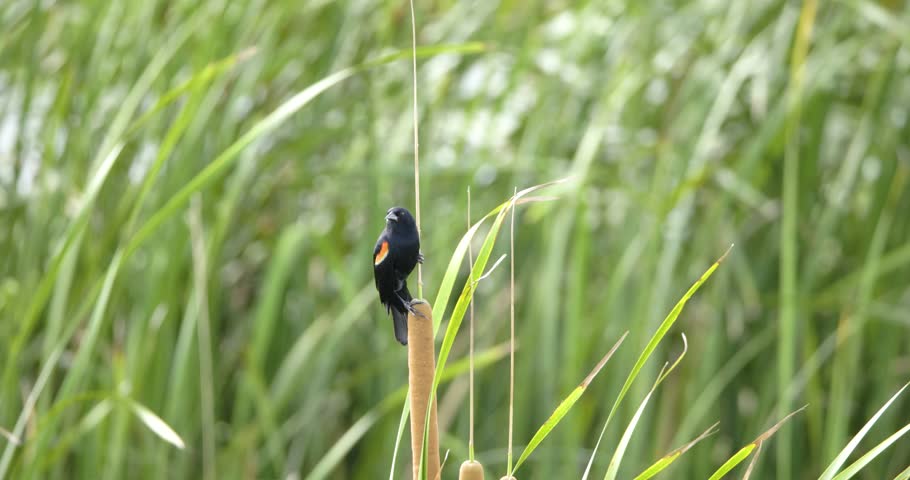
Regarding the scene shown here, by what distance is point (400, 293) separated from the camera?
43 cm

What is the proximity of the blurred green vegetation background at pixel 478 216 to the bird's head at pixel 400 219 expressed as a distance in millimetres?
778

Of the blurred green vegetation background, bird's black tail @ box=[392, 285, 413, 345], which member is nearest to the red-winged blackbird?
bird's black tail @ box=[392, 285, 413, 345]

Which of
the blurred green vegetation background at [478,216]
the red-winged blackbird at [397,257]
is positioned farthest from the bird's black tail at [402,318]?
the blurred green vegetation background at [478,216]

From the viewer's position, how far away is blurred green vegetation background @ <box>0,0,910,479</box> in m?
1.29

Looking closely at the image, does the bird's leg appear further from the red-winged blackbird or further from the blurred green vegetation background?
the blurred green vegetation background

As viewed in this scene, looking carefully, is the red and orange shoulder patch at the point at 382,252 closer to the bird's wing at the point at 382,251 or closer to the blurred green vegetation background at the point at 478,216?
the bird's wing at the point at 382,251

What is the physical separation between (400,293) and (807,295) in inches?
43.0

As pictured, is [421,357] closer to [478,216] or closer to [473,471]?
[473,471]

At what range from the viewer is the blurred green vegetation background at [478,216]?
1286mm

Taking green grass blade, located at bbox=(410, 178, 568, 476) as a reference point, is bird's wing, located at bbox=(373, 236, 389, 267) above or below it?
above

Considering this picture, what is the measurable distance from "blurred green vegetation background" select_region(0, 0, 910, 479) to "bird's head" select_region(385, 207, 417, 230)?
2.55 feet

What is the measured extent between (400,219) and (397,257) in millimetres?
17

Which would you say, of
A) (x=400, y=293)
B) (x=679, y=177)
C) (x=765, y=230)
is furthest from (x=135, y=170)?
(x=400, y=293)

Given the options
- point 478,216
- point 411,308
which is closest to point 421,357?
point 411,308
